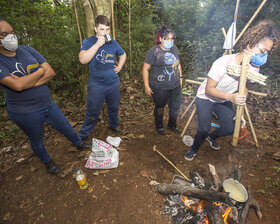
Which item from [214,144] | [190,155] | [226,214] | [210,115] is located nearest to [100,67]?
[210,115]

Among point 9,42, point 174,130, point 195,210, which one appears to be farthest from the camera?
point 174,130

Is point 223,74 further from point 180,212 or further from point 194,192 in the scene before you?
point 180,212

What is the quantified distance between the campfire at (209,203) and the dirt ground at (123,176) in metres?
0.15

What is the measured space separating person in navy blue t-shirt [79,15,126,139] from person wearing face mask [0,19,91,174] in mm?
689

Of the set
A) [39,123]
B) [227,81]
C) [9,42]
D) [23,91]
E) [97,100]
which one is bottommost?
[39,123]

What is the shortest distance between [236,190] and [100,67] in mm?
3051

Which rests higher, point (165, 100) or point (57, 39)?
point (57, 39)

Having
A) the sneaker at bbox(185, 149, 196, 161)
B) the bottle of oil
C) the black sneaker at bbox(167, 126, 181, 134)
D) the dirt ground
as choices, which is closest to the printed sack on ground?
the dirt ground

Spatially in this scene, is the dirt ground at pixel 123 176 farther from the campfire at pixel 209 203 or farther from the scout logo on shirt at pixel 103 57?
the scout logo on shirt at pixel 103 57

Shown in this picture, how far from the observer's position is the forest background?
5.30 metres

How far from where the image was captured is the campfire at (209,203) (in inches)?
77.8

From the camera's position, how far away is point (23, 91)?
2119mm

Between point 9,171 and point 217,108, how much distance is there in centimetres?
420

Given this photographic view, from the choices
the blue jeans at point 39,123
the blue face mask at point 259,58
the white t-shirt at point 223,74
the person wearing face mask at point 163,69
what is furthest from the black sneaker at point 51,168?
the blue face mask at point 259,58
